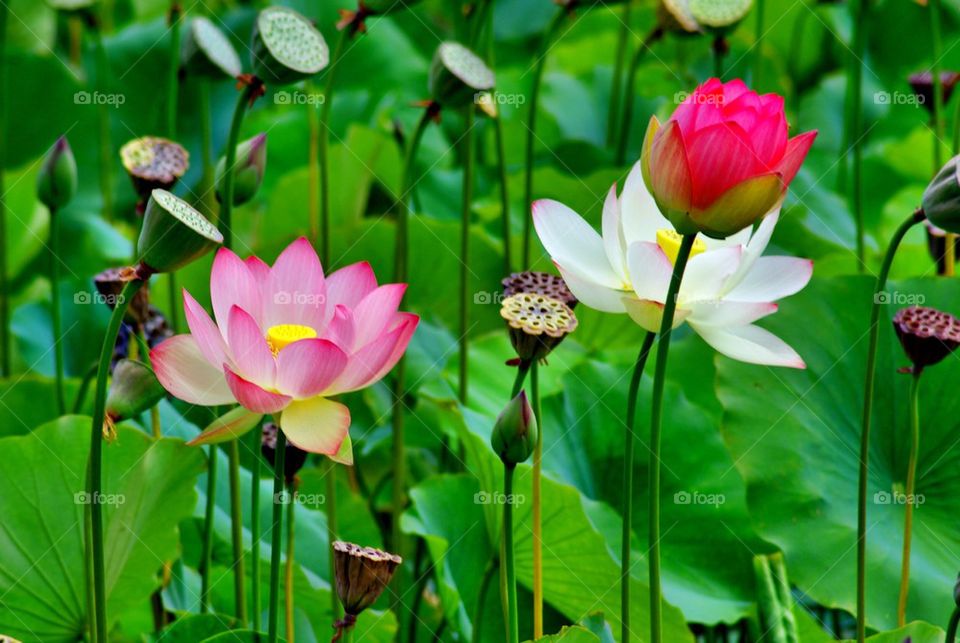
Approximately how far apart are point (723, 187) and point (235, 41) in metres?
1.42

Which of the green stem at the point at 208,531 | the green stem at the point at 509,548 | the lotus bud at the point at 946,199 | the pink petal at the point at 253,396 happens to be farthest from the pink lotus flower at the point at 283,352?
the lotus bud at the point at 946,199

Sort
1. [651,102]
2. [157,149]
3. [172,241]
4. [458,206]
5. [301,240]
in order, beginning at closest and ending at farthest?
[172,241] → [301,240] → [157,149] → [458,206] → [651,102]

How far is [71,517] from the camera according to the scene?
2.77 feet

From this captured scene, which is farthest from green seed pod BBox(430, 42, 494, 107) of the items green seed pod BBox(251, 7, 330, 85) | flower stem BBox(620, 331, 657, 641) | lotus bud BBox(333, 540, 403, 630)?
lotus bud BBox(333, 540, 403, 630)

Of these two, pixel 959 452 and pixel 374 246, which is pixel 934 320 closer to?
pixel 959 452

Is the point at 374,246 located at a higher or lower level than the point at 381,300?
higher

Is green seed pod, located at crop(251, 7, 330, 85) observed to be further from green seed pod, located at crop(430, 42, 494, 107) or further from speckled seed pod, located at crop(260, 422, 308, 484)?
speckled seed pod, located at crop(260, 422, 308, 484)

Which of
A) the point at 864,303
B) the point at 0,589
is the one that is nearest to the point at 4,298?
the point at 0,589

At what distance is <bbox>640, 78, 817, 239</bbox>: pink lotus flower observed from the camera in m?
0.59

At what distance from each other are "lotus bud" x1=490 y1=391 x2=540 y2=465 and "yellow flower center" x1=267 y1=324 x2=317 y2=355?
124 mm

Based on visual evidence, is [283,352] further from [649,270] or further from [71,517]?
[71,517]

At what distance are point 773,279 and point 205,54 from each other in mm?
521

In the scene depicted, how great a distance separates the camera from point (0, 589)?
0.82 meters

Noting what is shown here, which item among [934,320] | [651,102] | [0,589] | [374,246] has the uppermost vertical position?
[651,102]
